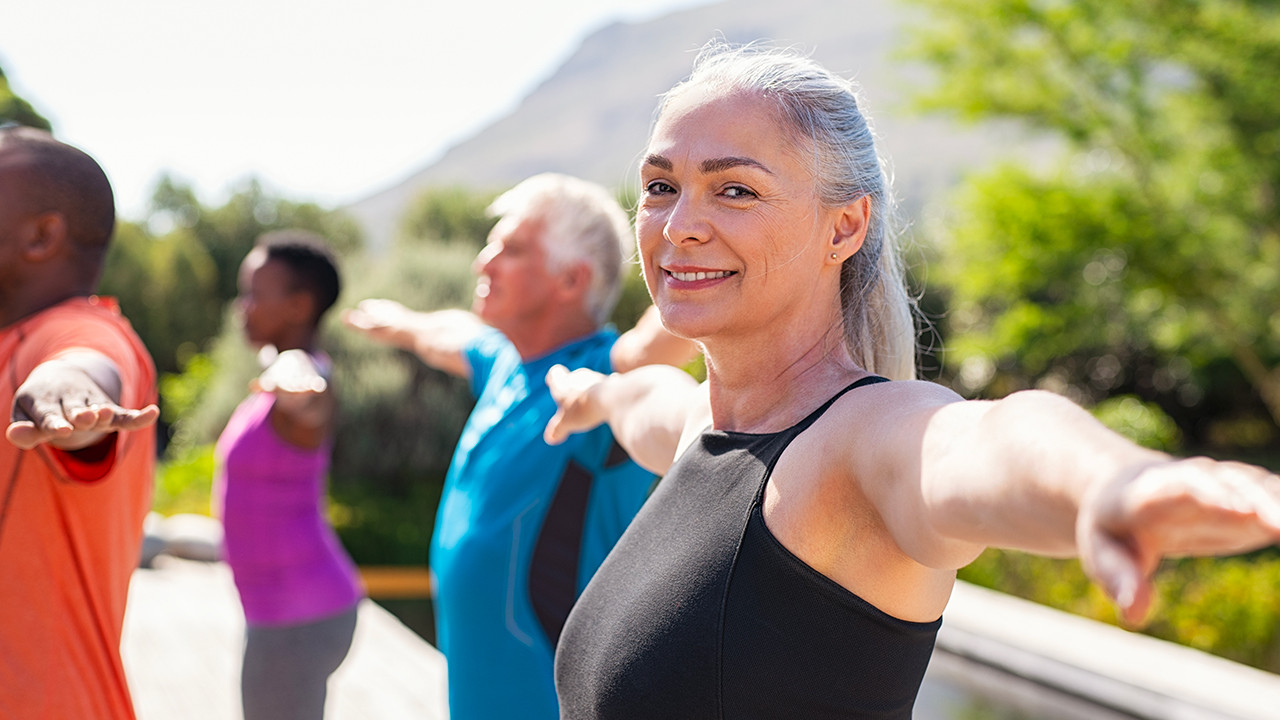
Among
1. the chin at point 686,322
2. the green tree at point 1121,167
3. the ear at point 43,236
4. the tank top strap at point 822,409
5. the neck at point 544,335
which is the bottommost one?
the green tree at point 1121,167

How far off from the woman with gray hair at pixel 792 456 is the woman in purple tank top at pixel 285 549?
5.84 feet

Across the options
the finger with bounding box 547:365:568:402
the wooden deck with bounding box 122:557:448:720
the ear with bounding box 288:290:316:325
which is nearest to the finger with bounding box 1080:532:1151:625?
the finger with bounding box 547:365:568:402

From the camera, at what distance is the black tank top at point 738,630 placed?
1.19 m

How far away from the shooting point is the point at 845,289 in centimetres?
150

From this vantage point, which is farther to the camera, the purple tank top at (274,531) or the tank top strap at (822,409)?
the purple tank top at (274,531)

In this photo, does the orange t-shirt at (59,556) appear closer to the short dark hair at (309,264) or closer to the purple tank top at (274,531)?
the purple tank top at (274,531)

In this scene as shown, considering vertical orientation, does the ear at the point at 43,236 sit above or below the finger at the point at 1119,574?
below

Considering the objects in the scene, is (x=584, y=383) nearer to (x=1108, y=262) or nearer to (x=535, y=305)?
(x=535, y=305)

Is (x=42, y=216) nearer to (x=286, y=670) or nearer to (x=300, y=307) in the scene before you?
(x=286, y=670)

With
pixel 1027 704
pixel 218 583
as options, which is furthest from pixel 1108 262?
pixel 218 583

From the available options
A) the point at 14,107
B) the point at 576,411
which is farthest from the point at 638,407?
the point at 14,107

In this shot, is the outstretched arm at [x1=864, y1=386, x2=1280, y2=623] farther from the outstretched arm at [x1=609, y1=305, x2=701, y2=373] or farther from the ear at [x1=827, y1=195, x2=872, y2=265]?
the outstretched arm at [x1=609, y1=305, x2=701, y2=373]

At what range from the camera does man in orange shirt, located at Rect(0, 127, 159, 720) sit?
158 centimetres

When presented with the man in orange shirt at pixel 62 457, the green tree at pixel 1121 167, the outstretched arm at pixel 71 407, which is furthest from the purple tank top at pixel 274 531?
the green tree at pixel 1121 167
